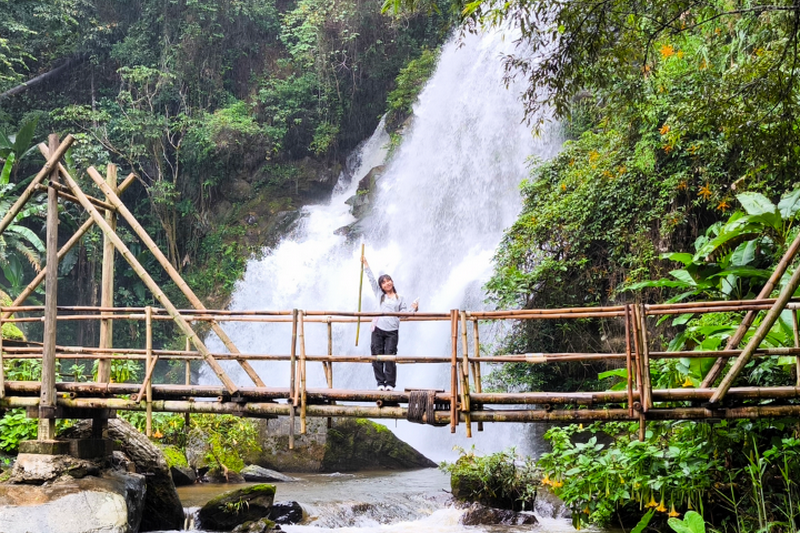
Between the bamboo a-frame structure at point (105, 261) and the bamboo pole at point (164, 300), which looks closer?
the bamboo pole at point (164, 300)

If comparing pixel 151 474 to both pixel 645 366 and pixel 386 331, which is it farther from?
pixel 645 366

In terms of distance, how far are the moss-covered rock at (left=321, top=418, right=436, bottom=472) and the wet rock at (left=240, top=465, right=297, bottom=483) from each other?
979 millimetres

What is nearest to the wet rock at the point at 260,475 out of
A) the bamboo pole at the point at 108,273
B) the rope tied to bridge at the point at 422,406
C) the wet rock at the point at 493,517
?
the bamboo pole at the point at 108,273

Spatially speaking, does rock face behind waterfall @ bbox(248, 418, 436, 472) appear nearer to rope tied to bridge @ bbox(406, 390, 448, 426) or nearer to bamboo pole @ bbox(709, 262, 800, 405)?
rope tied to bridge @ bbox(406, 390, 448, 426)

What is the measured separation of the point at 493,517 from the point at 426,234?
1059 cm

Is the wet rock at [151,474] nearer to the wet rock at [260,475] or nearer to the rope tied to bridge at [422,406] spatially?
the wet rock at [260,475]

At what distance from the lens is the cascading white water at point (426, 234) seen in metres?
15.6

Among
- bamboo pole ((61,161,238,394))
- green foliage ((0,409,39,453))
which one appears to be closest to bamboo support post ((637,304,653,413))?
bamboo pole ((61,161,238,394))

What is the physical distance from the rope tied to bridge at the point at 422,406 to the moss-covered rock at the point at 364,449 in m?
6.18

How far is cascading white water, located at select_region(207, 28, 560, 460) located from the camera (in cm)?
1562

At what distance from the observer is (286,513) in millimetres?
8195

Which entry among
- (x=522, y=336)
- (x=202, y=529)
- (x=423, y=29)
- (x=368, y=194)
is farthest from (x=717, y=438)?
(x=423, y=29)

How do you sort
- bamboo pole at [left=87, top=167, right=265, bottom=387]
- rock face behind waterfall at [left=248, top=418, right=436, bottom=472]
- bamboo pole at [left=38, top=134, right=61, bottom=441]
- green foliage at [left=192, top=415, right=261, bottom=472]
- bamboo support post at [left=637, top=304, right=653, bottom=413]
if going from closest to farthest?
bamboo support post at [left=637, top=304, right=653, bottom=413]
bamboo pole at [left=38, top=134, right=61, bottom=441]
bamboo pole at [left=87, top=167, right=265, bottom=387]
green foliage at [left=192, top=415, right=261, bottom=472]
rock face behind waterfall at [left=248, top=418, right=436, bottom=472]

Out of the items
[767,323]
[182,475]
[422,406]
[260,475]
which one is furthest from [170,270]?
[767,323]
